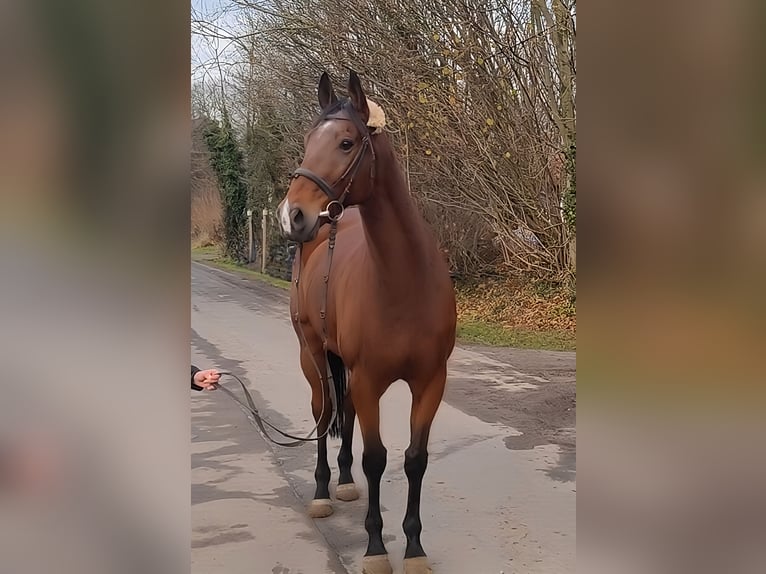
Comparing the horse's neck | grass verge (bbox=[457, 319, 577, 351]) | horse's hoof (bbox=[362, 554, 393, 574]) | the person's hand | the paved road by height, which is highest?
the horse's neck

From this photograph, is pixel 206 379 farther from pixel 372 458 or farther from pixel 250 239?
pixel 250 239

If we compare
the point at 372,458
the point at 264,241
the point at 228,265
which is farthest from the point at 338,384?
the point at 228,265

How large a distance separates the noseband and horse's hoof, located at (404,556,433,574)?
5.18ft

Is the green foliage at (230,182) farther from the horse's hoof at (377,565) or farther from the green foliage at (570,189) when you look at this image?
the horse's hoof at (377,565)

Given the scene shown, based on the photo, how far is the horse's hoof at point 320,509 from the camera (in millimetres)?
3691

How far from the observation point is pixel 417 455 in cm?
312

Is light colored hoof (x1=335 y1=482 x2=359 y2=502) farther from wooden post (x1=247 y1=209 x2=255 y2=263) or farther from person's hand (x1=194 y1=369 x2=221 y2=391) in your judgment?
wooden post (x1=247 y1=209 x2=255 y2=263)

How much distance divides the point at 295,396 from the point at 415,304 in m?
3.79

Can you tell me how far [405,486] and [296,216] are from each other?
87.4 inches

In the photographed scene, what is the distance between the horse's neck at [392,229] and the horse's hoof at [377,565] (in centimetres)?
126

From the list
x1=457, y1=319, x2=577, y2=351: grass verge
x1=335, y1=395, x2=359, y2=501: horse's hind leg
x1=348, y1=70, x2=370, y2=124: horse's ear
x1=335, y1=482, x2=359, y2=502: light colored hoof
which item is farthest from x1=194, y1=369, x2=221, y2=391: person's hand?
x1=457, y1=319, x2=577, y2=351: grass verge

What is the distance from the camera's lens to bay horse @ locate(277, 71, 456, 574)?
2.63m
